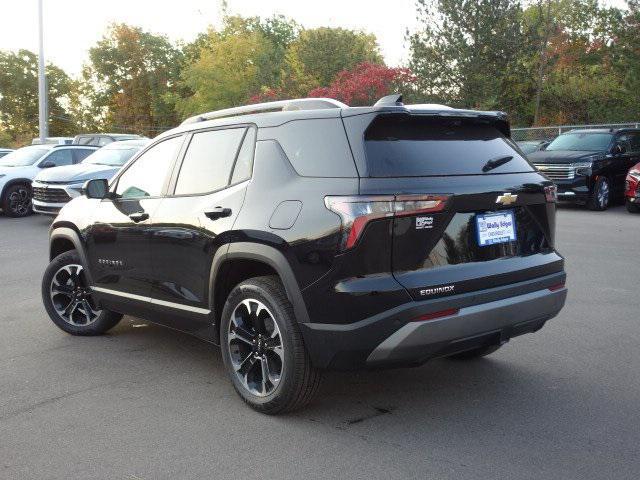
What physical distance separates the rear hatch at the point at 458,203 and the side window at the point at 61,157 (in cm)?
1544

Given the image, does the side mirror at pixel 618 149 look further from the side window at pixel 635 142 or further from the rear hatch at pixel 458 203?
the rear hatch at pixel 458 203

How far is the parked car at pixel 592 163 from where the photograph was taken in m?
16.7

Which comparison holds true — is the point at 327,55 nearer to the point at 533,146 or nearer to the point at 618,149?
the point at 533,146

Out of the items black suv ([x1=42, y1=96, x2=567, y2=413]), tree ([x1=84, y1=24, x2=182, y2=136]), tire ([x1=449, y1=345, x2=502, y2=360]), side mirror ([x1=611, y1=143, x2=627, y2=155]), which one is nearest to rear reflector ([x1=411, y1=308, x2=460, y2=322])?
black suv ([x1=42, y1=96, x2=567, y2=413])

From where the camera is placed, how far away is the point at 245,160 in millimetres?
4484

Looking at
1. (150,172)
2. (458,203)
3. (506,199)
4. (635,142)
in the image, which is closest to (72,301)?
(150,172)

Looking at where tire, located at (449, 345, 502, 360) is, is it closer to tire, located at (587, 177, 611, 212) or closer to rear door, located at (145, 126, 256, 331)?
rear door, located at (145, 126, 256, 331)

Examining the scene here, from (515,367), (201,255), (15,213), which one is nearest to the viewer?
(201,255)

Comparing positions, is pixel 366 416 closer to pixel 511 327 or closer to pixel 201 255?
pixel 511 327

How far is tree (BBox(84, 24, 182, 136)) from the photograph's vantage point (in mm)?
66812

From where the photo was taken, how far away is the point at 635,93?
2806cm

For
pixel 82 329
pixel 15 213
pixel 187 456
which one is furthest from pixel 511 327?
pixel 15 213

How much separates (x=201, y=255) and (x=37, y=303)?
3.71 m

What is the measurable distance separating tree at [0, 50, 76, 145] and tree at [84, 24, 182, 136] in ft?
23.0
